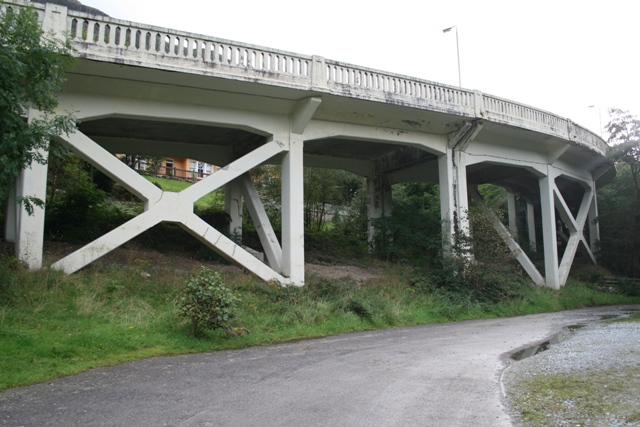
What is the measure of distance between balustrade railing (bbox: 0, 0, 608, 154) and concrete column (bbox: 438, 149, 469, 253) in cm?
169

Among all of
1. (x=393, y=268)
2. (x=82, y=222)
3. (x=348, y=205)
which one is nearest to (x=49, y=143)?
(x=82, y=222)

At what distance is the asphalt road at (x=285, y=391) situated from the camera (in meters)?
4.36

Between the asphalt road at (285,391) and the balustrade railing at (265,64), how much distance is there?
251 inches

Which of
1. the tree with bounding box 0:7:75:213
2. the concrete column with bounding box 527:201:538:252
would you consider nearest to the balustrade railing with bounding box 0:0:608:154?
the tree with bounding box 0:7:75:213

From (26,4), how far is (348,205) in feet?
72.0

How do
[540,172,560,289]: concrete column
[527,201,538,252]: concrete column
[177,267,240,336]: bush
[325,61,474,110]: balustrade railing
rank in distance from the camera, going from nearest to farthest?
[177,267,240,336]: bush, [325,61,474,110]: balustrade railing, [540,172,560,289]: concrete column, [527,201,538,252]: concrete column

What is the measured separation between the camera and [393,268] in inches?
618

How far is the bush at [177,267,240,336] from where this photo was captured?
7.79m

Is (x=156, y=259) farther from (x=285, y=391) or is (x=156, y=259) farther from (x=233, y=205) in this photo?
(x=285, y=391)

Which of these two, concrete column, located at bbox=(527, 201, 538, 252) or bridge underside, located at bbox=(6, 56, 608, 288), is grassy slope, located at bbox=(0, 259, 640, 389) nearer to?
bridge underside, located at bbox=(6, 56, 608, 288)

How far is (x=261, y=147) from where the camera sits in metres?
12.4

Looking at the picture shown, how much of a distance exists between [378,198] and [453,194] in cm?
455

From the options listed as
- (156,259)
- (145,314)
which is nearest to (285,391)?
Answer: (145,314)

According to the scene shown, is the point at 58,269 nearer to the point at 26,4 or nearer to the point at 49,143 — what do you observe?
Answer: the point at 49,143
